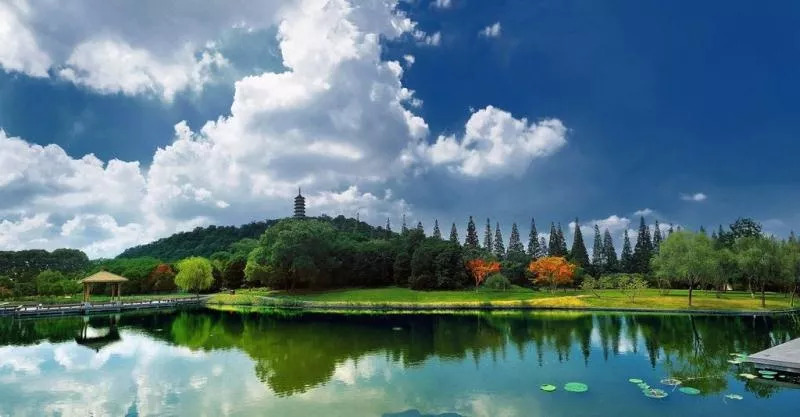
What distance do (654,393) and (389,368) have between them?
10.7 metres

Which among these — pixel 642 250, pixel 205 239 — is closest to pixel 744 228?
pixel 642 250

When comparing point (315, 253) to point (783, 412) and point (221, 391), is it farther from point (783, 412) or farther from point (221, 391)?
point (783, 412)

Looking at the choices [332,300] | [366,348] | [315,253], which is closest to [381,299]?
[332,300]

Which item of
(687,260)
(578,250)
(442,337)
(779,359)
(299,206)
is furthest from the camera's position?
(299,206)

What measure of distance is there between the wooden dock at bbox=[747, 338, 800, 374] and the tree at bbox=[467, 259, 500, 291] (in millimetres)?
41499

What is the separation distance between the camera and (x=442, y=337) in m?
32.2

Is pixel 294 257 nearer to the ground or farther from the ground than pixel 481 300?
farther from the ground

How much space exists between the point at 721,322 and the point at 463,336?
21.3 m

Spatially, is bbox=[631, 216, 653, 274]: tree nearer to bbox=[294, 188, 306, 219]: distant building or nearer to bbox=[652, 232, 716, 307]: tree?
bbox=[652, 232, 716, 307]: tree

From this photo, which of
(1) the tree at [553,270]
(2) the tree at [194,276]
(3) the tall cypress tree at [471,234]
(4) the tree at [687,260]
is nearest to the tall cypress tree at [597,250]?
(3) the tall cypress tree at [471,234]

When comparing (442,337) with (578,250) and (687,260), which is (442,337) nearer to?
(687,260)

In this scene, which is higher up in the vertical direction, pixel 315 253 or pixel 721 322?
pixel 315 253

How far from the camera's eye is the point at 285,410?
16.3 metres

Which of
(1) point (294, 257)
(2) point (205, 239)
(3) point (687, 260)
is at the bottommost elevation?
(3) point (687, 260)
